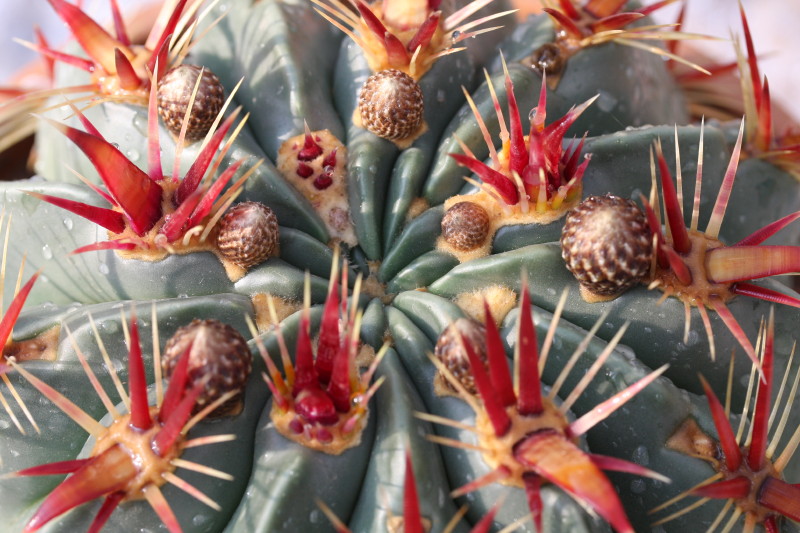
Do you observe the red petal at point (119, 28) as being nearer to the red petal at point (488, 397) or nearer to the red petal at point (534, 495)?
the red petal at point (488, 397)

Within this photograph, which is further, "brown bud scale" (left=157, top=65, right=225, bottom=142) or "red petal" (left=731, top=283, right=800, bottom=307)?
"brown bud scale" (left=157, top=65, right=225, bottom=142)

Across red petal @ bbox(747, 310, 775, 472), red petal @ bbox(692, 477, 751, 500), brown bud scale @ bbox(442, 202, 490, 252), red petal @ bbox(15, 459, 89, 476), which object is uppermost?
brown bud scale @ bbox(442, 202, 490, 252)

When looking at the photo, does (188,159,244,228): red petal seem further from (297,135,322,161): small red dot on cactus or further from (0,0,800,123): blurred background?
(0,0,800,123): blurred background

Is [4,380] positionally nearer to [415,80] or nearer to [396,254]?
[396,254]

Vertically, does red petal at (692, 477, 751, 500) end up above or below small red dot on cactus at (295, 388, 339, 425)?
below

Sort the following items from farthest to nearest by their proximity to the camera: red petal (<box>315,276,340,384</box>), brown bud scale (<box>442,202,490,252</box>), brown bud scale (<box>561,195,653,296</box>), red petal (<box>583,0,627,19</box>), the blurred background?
1. the blurred background
2. red petal (<box>583,0,627,19</box>)
3. brown bud scale (<box>442,202,490,252</box>)
4. brown bud scale (<box>561,195,653,296</box>)
5. red petal (<box>315,276,340,384</box>)

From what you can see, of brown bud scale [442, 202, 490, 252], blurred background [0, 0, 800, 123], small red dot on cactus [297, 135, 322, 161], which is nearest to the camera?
brown bud scale [442, 202, 490, 252]

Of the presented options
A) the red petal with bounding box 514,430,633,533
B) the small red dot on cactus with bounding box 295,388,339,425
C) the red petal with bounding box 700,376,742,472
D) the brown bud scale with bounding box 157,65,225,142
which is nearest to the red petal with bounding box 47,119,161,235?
the brown bud scale with bounding box 157,65,225,142

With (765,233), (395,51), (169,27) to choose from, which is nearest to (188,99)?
(169,27)

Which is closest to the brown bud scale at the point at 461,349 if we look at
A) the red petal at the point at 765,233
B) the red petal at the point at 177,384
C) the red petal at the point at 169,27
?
the red petal at the point at 177,384
